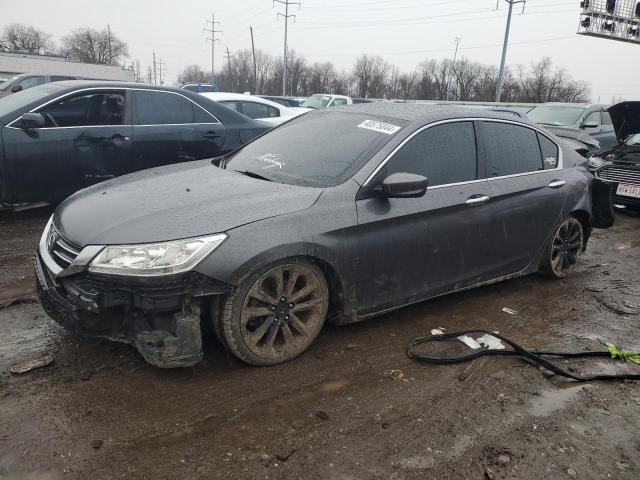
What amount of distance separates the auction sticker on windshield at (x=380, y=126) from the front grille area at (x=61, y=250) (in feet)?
6.83

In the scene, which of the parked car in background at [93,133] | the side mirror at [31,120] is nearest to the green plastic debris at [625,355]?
the parked car in background at [93,133]

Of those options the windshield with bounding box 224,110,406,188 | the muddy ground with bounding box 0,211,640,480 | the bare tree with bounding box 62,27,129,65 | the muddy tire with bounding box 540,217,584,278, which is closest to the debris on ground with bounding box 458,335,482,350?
the muddy ground with bounding box 0,211,640,480

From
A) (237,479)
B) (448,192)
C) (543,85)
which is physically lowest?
(237,479)

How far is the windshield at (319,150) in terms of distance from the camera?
132 inches

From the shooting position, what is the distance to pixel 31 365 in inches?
113

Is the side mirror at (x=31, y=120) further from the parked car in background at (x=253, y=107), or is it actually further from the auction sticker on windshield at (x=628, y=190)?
the auction sticker on windshield at (x=628, y=190)

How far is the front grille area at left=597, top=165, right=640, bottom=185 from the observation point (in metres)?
7.62

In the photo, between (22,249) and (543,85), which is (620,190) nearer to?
(22,249)

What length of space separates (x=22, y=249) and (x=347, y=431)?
394 centimetres

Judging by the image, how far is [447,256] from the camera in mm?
3619

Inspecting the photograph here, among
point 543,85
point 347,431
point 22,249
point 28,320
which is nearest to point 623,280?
point 347,431

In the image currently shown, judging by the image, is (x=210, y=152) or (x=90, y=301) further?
(x=210, y=152)

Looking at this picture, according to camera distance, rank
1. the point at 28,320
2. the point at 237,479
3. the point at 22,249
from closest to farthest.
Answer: the point at 237,479 → the point at 28,320 → the point at 22,249

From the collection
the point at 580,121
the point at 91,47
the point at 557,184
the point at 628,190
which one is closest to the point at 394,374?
the point at 557,184
